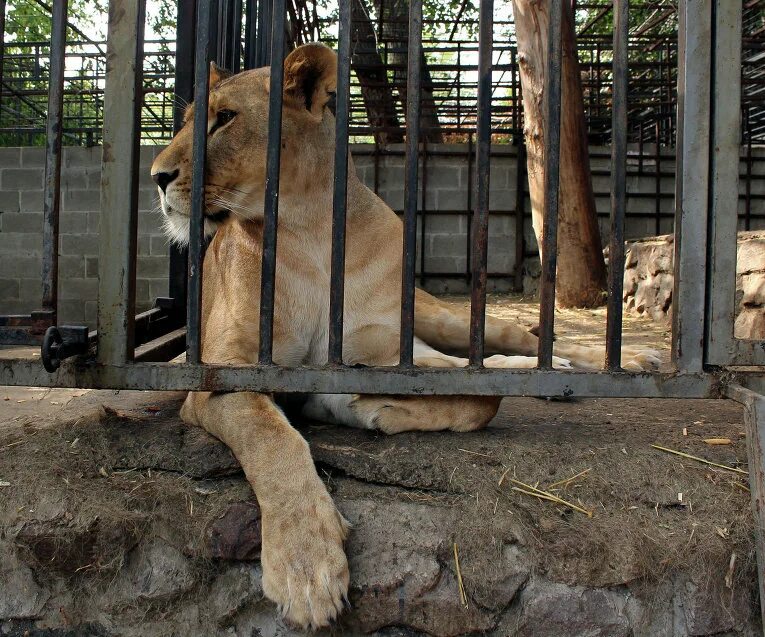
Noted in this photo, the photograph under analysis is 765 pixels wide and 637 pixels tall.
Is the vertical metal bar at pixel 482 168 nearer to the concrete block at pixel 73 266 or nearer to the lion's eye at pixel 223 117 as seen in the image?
the lion's eye at pixel 223 117

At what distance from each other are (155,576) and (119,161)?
1.12 metres

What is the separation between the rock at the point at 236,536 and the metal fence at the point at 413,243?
Result: 14.7 inches

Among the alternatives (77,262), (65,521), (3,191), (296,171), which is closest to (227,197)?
(296,171)

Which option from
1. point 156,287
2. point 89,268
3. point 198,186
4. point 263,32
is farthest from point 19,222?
point 198,186

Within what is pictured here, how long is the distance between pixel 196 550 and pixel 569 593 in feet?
3.04

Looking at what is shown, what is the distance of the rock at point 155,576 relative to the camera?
1838mm

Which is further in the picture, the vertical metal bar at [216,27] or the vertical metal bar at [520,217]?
the vertical metal bar at [520,217]

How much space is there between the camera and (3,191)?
40.8 feet

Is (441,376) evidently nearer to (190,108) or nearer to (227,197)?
(227,197)

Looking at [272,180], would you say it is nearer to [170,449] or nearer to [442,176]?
[170,449]

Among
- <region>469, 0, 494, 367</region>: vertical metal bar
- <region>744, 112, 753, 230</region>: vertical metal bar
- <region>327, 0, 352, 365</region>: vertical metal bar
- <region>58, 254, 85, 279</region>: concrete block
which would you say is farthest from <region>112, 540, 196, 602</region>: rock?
<region>744, 112, 753, 230</region>: vertical metal bar

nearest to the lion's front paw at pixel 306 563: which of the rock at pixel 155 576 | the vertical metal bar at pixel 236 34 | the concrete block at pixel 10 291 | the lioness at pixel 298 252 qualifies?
the rock at pixel 155 576

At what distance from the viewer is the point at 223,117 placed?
269 centimetres

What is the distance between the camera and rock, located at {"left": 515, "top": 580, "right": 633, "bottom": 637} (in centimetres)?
180
